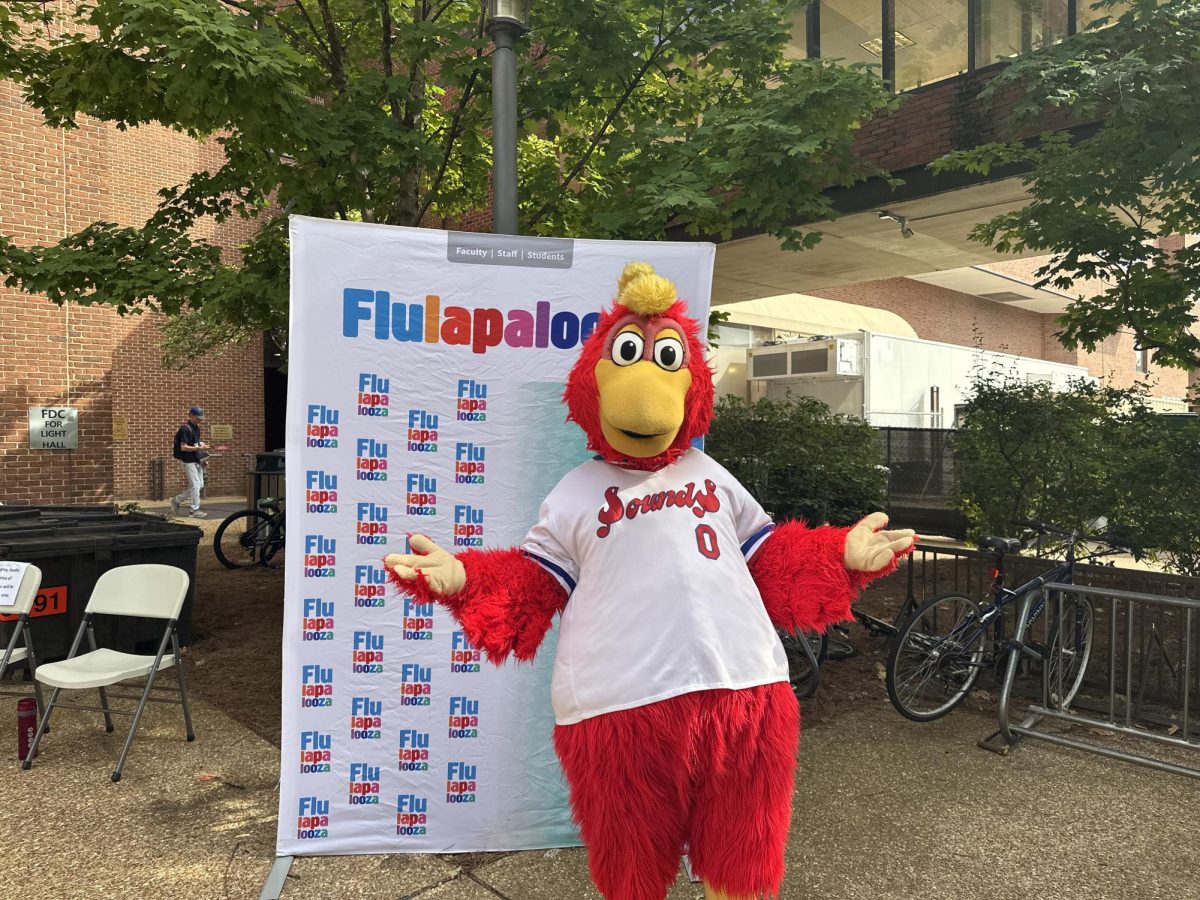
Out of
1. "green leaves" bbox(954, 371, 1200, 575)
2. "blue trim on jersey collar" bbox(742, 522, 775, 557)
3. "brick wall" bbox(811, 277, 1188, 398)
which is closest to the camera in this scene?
"blue trim on jersey collar" bbox(742, 522, 775, 557)

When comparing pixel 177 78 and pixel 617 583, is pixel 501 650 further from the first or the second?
pixel 177 78

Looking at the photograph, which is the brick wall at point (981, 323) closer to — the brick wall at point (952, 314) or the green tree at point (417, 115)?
the brick wall at point (952, 314)

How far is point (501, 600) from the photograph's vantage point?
2.38m

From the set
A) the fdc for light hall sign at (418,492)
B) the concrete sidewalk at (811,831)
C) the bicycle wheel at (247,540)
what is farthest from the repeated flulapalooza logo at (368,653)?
the bicycle wheel at (247,540)

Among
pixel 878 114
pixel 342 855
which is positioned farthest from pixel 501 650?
pixel 878 114

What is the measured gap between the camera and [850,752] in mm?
4715

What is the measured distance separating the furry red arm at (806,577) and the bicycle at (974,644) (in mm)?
2893

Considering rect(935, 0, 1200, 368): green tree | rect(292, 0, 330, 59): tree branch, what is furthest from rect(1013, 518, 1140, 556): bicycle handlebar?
rect(292, 0, 330, 59): tree branch

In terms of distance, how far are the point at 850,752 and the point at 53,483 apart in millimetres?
12163

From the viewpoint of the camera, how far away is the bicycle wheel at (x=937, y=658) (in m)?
5.12

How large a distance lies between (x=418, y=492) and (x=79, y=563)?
4.17m

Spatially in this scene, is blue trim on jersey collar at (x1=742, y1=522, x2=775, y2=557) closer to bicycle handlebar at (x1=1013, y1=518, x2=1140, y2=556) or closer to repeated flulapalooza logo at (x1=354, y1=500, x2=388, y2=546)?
repeated flulapalooza logo at (x1=354, y1=500, x2=388, y2=546)

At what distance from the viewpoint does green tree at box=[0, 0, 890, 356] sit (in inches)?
190

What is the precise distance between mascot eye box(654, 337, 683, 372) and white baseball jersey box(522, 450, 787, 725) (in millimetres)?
345
